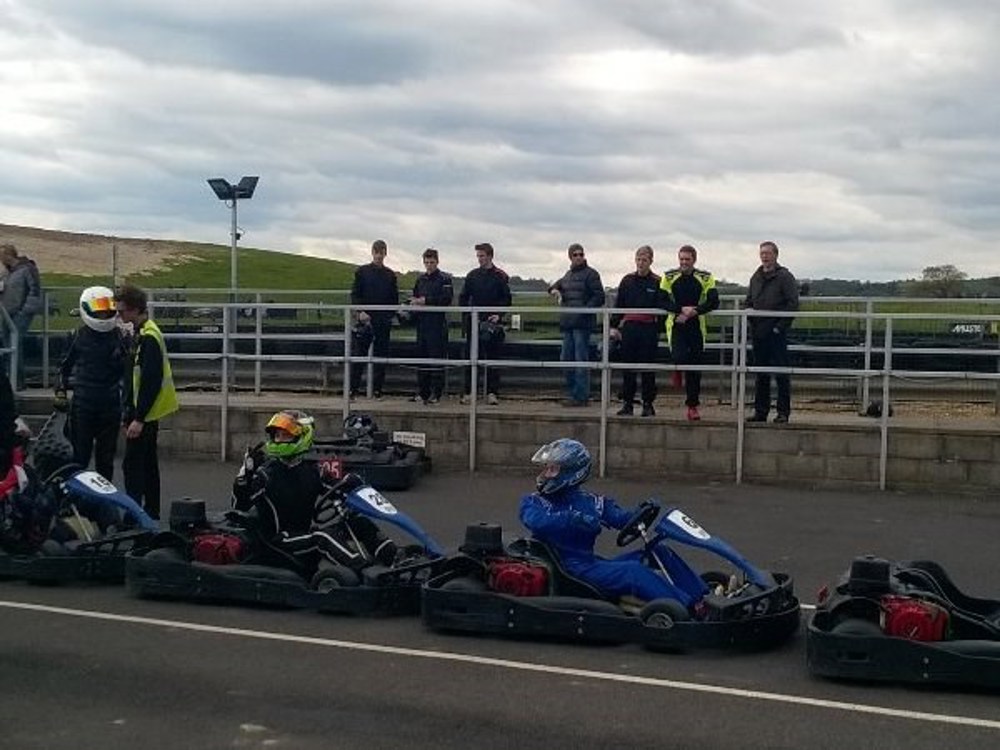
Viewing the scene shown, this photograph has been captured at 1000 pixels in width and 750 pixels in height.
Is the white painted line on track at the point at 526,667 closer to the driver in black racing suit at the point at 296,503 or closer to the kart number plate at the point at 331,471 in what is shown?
the driver in black racing suit at the point at 296,503

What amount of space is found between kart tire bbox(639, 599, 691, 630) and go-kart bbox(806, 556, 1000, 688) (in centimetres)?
79

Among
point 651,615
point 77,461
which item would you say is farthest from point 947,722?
point 77,461

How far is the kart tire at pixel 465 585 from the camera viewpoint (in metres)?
8.75

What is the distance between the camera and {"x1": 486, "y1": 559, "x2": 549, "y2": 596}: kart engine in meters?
8.73

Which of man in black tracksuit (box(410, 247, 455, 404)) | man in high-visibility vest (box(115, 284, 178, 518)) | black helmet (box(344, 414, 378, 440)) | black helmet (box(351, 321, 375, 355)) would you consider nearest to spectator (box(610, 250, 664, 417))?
man in black tracksuit (box(410, 247, 455, 404))

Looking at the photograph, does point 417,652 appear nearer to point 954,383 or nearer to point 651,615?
point 651,615

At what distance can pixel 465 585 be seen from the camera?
8.80 m

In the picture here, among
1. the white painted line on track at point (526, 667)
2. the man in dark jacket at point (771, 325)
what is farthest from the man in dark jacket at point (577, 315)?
the white painted line on track at point (526, 667)

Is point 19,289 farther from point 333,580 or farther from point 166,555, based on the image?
point 333,580

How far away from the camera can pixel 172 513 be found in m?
9.97

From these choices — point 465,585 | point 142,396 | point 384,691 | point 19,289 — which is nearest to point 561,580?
point 465,585

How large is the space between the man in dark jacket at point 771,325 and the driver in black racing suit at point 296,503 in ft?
22.3

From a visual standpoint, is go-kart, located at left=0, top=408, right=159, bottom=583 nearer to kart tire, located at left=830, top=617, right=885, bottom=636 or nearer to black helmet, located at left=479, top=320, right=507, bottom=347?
kart tire, located at left=830, top=617, right=885, bottom=636

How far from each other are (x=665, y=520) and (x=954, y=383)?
12.6m
